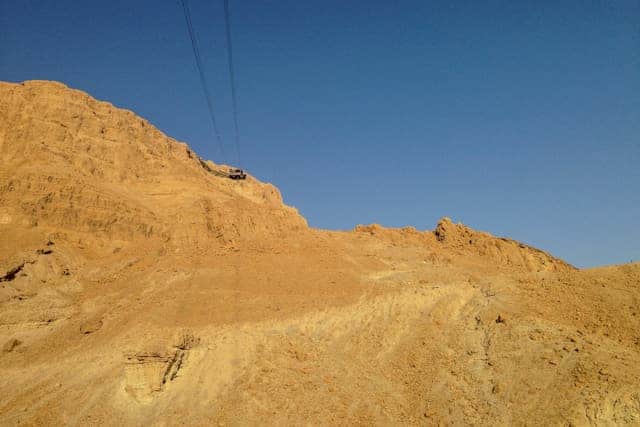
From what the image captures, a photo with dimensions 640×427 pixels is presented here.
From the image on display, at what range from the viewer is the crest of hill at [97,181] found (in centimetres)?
3250

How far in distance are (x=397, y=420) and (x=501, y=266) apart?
1574 centimetres

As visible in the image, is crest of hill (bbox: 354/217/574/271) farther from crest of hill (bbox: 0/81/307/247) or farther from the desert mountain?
crest of hill (bbox: 0/81/307/247)

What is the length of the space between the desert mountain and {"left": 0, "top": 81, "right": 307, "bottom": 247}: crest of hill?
0.43 feet

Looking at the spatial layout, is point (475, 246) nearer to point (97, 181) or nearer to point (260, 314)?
point (260, 314)

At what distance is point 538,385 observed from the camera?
57.4 feet

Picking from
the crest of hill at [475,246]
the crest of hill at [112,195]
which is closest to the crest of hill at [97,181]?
the crest of hill at [112,195]

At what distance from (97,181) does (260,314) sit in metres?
17.9

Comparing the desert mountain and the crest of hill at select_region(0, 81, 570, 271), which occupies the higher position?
the crest of hill at select_region(0, 81, 570, 271)

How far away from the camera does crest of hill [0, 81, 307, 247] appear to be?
3250 cm

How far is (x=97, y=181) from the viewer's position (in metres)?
35.6

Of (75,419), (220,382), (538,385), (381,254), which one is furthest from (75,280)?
(538,385)

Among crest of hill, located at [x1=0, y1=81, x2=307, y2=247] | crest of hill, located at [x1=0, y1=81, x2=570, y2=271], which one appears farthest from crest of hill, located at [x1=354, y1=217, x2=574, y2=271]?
crest of hill, located at [x1=0, y1=81, x2=307, y2=247]

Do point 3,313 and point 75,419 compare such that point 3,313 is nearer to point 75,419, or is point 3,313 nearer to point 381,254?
point 75,419

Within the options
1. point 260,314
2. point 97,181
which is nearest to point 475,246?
point 260,314
